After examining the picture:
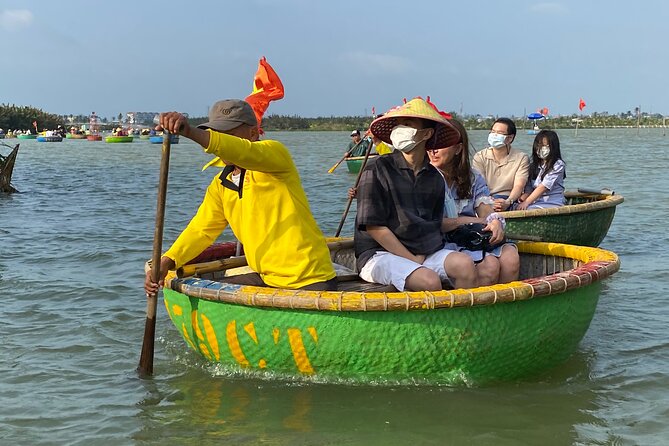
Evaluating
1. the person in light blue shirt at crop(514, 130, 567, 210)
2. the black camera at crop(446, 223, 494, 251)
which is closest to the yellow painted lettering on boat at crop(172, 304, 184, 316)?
the black camera at crop(446, 223, 494, 251)

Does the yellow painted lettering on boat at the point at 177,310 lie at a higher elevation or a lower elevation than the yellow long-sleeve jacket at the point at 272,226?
lower

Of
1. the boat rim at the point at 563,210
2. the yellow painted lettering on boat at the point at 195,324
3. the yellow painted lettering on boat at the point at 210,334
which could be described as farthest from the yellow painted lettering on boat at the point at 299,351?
the boat rim at the point at 563,210

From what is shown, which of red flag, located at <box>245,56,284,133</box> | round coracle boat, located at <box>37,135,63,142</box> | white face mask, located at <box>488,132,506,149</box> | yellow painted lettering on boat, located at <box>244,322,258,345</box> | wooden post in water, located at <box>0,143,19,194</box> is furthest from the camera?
round coracle boat, located at <box>37,135,63,142</box>

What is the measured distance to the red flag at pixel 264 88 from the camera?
5266 mm

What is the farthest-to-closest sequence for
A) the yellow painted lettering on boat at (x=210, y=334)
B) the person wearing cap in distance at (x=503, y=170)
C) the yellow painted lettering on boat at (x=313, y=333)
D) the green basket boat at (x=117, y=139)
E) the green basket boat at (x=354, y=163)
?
1. the green basket boat at (x=117, y=139)
2. the green basket boat at (x=354, y=163)
3. the person wearing cap in distance at (x=503, y=170)
4. the yellow painted lettering on boat at (x=210, y=334)
5. the yellow painted lettering on boat at (x=313, y=333)

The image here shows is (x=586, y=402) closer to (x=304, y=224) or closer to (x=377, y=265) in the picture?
(x=377, y=265)

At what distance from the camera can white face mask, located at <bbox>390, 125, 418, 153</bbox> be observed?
4.67 meters

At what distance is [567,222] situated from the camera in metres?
7.66

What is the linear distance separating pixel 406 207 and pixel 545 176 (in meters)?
3.56

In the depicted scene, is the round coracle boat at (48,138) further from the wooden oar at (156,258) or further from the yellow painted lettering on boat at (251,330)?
the yellow painted lettering on boat at (251,330)

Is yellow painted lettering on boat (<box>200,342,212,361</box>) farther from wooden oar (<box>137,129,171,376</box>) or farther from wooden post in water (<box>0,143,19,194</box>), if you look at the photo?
wooden post in water (<box>0,143,19,194</box>)

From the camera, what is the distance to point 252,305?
426cm

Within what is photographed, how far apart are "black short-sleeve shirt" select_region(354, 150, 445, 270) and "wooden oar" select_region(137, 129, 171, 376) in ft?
3.80

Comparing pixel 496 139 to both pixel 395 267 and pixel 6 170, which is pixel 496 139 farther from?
pixel 6 170
